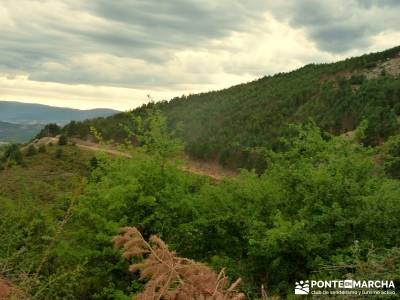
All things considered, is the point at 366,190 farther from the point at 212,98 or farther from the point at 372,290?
the point at 212,98

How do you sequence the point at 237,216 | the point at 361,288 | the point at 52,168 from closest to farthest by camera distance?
1. the point at 361,288
2. the point at 237,216
3. the point at 52,168

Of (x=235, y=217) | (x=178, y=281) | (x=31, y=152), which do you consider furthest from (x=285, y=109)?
(x=178, y=281)

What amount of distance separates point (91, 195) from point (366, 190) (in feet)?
21.9

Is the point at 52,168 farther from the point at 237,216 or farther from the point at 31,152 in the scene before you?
the point at 237,216

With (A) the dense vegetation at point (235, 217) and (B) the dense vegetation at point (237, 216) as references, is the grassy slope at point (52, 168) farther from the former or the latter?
(B) the dense vegetation at point (237, 216)

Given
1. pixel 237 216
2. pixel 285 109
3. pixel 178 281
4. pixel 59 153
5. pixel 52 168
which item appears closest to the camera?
pixel 178 281

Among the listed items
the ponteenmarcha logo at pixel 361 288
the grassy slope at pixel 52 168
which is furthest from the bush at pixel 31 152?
the ponteenmarcha logo at pixel 361 288

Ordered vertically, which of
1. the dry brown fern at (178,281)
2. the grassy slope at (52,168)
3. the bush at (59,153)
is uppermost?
the dry brown fern at (178,281)

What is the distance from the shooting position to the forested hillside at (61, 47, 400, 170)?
142ft

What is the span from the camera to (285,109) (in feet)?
179

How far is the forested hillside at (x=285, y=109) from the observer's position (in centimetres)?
4331

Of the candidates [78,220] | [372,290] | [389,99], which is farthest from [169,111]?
[372,290]

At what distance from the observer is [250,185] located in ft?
40.3

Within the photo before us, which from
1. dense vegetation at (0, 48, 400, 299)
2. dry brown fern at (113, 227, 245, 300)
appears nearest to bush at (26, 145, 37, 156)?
dense vegetation at (0, 48, 400, 299)
